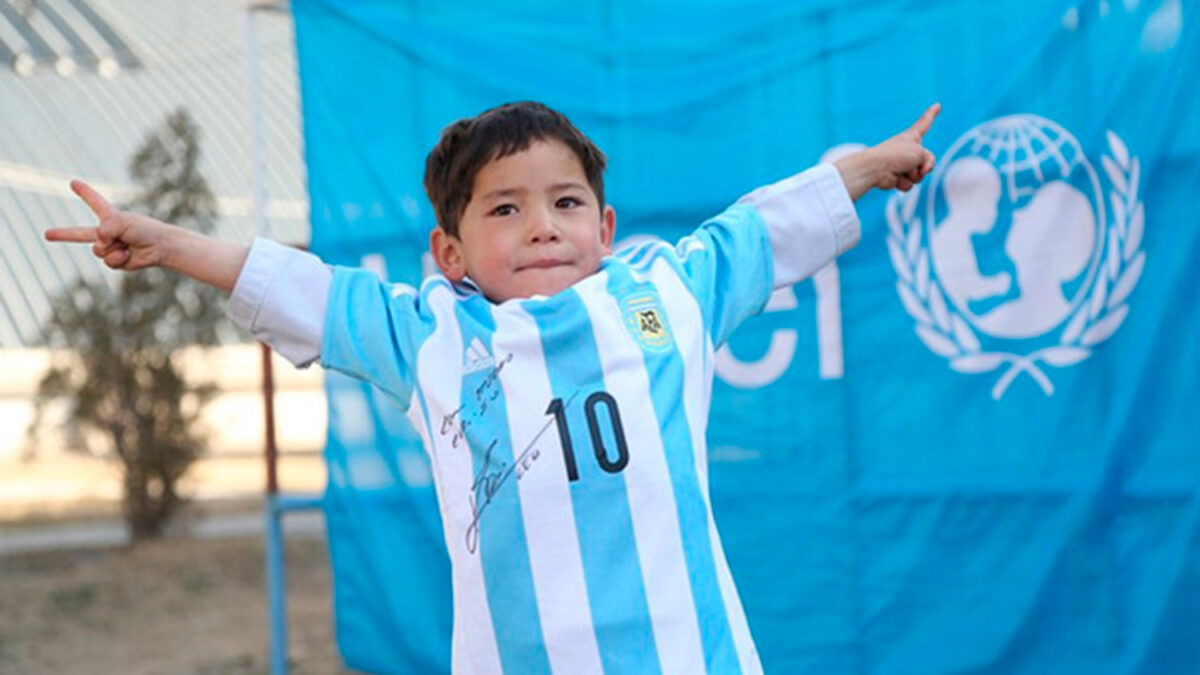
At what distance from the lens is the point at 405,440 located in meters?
3.84

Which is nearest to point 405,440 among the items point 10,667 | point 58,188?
point 10,667

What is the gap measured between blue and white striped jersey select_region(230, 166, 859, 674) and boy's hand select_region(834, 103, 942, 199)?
20cm

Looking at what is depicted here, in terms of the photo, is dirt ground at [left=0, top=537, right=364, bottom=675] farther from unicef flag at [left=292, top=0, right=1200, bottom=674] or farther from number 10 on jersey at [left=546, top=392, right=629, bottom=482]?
number 10 on jersey at [left=546, top=392, right=629, bottom=482]

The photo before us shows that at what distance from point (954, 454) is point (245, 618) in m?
4.69

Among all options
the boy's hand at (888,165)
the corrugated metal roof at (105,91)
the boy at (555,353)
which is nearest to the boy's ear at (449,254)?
the boy at (555,353)

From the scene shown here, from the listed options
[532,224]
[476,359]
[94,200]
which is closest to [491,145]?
[532,224]

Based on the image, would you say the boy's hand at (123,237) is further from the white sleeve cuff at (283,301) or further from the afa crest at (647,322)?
the afa crest at (647,322)

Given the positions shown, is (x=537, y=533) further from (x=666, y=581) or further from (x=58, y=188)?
(x=58, y=188)

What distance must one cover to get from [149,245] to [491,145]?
1.60ft

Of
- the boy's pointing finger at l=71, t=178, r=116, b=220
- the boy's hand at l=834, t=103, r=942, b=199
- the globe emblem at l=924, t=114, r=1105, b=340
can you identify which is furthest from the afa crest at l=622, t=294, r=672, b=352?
the globe emblem at l=924, t=114, r=1105, b=340

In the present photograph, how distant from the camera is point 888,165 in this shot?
2.04 metres

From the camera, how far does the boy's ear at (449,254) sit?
200 cm

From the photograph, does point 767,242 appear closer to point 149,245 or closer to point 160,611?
point 149,245

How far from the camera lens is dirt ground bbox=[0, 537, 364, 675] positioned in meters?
5.89
